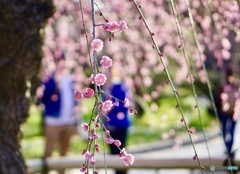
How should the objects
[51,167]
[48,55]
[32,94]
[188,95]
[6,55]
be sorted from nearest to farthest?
[6,55], [32,94], [51,167], [48,55], [188,95]

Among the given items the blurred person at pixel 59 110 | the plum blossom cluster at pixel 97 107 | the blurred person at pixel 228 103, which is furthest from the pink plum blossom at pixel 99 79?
the blurred person at pixel 59 110

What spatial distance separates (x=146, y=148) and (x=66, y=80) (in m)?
4.69

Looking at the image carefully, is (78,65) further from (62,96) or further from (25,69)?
(25,69)

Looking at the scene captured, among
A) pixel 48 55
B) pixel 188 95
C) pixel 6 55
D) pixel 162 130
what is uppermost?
pixel 188 95

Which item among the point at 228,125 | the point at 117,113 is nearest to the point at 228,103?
the point at 228,125

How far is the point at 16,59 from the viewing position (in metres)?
3.37

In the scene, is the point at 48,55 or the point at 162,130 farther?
the point at 162,130

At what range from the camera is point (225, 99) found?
6.20 meters

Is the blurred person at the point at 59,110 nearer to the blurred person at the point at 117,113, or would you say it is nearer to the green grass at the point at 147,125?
the blurred person at the point at 117,113

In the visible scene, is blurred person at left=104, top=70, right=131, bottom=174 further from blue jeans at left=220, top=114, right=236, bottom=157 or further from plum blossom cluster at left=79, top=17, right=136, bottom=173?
plum blossom cluster at left=79, top=17, right=136, bottom=173

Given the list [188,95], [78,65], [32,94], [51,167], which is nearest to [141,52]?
[78,65]

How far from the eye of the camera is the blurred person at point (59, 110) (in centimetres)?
615

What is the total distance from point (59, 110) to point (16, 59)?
2869mm

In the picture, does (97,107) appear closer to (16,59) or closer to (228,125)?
(16,59)
